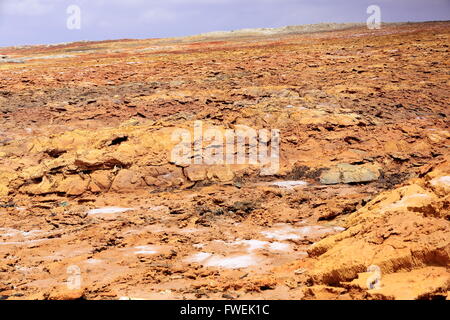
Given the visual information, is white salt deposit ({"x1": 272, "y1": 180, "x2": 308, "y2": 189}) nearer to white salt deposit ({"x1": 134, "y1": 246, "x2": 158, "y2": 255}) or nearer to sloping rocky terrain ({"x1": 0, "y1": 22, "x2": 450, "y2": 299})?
sloping rocky terrain ({"x1": 0, "y1": 22, "x2": 450, "y2": 299})

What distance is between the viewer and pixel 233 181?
1041 centimetres

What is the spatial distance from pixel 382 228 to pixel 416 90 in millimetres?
10280

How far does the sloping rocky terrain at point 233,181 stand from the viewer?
5.16 metres

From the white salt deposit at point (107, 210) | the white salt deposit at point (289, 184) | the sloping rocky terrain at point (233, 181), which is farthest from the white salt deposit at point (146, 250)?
the white salt deposit at point (289, 184)

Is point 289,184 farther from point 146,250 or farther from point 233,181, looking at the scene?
point 146,250

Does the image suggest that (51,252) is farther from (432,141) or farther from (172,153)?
(432,141)

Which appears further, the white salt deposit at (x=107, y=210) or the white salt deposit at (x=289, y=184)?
the white salt deposit at (x=289, y=184)

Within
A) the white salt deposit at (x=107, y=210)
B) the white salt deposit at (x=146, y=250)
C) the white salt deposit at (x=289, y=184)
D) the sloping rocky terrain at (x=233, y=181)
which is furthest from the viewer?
the white salt deposit at (x=289, y=184)

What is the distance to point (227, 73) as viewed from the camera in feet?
56.0

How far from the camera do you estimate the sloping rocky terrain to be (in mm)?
A: 5160

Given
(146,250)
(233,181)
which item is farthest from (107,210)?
(233,181)

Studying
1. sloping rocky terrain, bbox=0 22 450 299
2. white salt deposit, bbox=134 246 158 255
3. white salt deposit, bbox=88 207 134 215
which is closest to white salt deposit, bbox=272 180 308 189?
sloping rocky terrain, bbox=0 22 450 299

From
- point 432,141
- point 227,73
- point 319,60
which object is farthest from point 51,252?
point 319,60

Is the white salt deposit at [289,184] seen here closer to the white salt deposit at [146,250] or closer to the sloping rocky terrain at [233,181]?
the sloping rocky terrain at [233,181]
